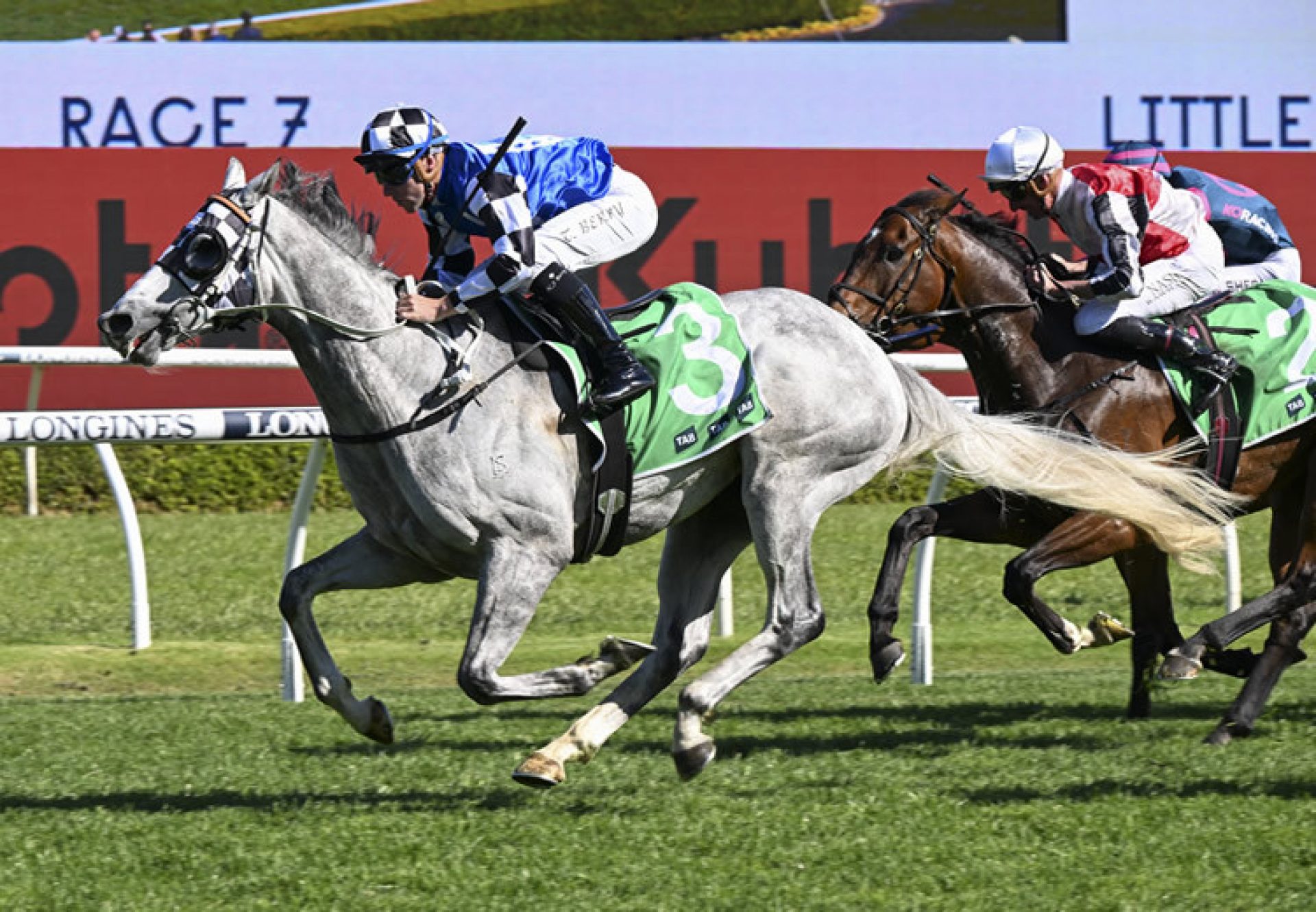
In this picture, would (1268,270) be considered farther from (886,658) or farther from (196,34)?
(196,34)

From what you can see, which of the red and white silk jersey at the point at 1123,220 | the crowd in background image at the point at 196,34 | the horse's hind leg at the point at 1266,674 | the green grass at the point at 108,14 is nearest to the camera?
the horse's hind leg at the point at 1266,674

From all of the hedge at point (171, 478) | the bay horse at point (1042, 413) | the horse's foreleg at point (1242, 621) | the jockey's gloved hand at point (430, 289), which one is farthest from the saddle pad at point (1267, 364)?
the hedge at point (171, 478)

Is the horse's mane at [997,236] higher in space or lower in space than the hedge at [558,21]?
lower

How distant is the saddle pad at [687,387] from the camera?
4637 millimetres

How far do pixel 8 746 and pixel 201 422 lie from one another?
4.08 ft

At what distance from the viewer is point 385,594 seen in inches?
345

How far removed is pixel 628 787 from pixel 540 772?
50 cm

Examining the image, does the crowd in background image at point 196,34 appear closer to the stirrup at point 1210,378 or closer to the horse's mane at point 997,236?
the horse's mane at point 997,236

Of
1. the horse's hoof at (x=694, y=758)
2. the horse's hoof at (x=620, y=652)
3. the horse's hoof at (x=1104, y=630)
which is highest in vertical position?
the horse's hoof at (x=620, y=652)

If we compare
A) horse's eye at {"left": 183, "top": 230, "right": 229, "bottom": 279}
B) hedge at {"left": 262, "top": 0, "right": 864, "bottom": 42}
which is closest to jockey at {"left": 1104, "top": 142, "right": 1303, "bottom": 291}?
horse's eye at {"left": 183, "top": 230, "right": 229, "bottom": 279}

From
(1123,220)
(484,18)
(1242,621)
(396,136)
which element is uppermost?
(484,18)

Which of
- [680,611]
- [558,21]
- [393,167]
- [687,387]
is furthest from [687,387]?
[558,21]

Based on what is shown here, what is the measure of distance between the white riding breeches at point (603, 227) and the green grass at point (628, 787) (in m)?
1.32

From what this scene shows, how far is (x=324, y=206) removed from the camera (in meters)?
4.45
